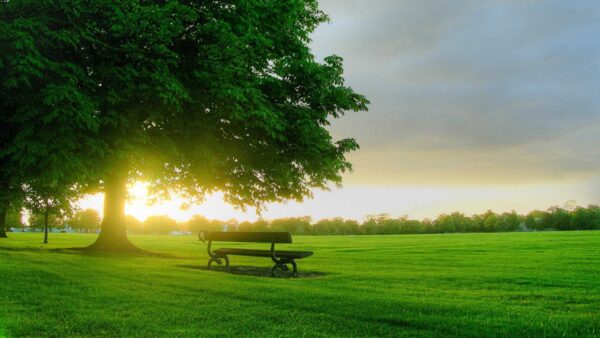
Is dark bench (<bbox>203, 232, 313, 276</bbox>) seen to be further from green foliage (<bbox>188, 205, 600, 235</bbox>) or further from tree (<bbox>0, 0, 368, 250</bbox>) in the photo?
green foliage (<bbox>188, 205, 600, 235</bbox>)

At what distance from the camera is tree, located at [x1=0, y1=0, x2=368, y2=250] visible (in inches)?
593

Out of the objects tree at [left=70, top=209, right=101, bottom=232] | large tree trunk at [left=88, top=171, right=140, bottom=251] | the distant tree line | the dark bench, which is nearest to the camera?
the dark bench

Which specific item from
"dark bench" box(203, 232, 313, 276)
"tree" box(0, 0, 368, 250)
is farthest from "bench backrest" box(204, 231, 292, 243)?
"tree" box(0, 0, 368, 250)

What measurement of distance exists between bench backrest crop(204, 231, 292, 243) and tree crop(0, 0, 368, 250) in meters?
3.51

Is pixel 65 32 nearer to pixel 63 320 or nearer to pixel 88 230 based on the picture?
pixel 63 320

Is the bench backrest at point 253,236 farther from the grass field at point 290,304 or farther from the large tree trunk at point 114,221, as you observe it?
the large tree trunk at point 114,221

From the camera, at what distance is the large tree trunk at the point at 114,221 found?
26.6 metres

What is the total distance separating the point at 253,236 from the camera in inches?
614

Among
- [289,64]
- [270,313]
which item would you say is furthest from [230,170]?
[270,313]

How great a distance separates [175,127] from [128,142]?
9.53 ft

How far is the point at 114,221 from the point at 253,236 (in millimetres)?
14337

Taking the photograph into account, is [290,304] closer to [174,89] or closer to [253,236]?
[253,236]

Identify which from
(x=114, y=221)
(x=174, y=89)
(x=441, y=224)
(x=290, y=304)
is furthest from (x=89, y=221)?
(x=290, y=304)

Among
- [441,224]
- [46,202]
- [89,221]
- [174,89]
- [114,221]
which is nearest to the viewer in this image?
[174,89]
